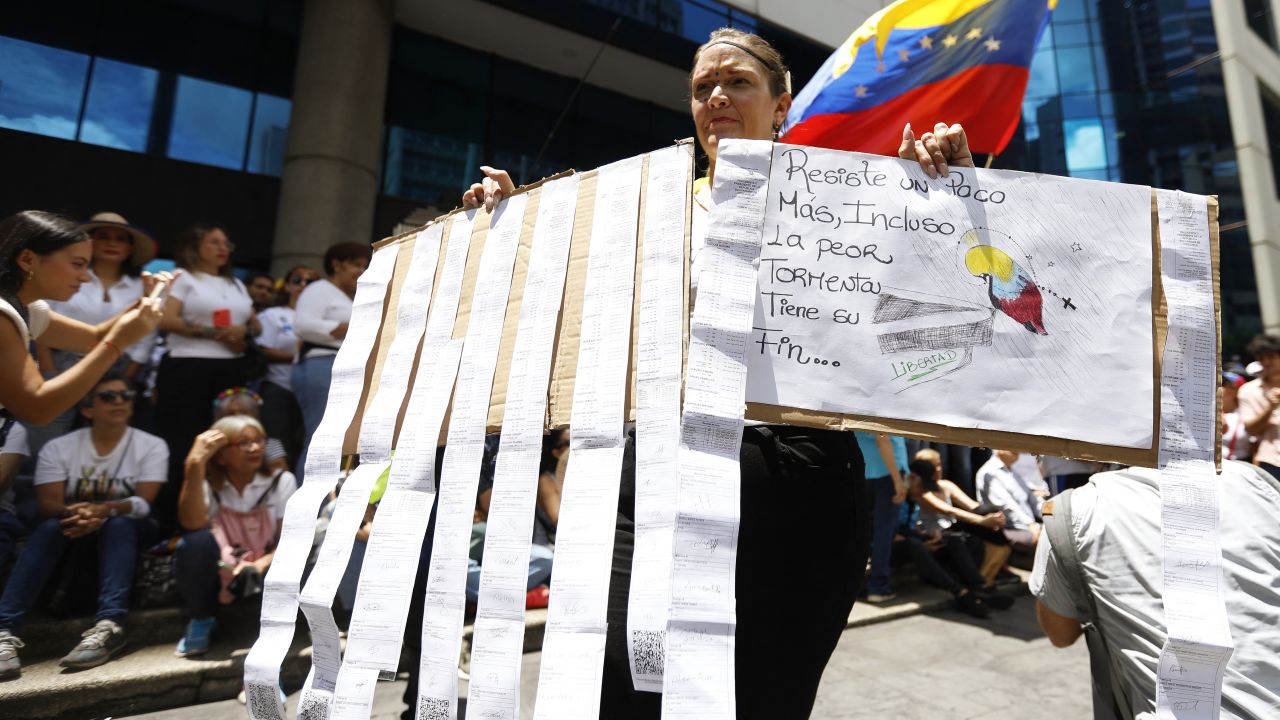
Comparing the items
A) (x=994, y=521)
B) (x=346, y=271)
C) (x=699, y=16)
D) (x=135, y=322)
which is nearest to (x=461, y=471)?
(x=135, y=322)

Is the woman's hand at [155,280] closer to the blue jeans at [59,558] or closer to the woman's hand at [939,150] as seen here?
the blue jeans at [59,558]

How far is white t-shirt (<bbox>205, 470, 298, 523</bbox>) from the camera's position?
3.50 meters

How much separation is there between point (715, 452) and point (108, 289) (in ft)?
13.4

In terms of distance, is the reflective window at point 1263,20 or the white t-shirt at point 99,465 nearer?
the white t-shirt at point 99,465

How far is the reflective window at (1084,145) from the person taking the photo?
22062mm

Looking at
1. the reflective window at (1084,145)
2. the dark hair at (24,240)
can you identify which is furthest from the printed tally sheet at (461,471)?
the reflective window at (1084,145)

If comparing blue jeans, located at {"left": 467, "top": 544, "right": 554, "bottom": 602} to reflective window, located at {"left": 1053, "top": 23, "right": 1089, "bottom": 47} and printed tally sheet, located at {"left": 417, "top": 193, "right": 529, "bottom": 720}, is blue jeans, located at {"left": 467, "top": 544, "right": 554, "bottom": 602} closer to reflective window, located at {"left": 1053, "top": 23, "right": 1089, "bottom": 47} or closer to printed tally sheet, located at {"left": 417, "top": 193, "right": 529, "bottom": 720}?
printed tally sheet, located at {"left": 417, "top": 193, "right": 529, "bottom": 720}

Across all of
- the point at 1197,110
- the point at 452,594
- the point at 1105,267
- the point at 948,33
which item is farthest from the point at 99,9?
the point at 1197,110

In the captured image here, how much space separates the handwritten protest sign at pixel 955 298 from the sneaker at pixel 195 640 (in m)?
3.09

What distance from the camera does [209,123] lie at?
8.16m

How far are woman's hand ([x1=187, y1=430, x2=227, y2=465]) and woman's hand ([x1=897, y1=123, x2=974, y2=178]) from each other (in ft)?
10.3

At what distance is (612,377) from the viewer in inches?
50.5

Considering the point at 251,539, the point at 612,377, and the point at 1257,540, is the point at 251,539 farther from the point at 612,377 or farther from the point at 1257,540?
the point at 1257,540

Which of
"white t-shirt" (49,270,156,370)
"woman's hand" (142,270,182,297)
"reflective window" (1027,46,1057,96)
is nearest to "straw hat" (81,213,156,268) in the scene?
"white t-shirt" (49,270,156,370)
